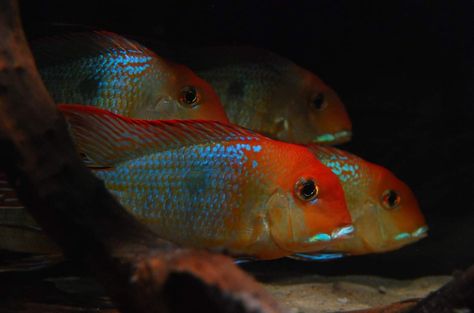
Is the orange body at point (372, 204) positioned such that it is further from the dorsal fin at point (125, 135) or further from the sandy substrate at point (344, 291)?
the dorsal fin at point (125, 135)

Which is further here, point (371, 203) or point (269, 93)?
point (269, 93)

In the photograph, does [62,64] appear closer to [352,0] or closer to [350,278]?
[352,0]

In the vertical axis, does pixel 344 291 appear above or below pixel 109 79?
below

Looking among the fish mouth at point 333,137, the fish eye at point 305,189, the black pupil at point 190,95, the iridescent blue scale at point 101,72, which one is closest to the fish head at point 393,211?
the fish mouth at point 333,137

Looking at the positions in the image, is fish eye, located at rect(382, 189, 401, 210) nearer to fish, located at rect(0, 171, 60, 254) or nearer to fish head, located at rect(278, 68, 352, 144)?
fish head, located at rect(278, 68, 352, 144)

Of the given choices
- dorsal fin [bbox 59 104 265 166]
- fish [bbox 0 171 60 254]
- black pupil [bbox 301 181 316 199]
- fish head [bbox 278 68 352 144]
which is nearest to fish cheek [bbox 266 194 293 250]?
black pupil [bbox 301 181 316 199]

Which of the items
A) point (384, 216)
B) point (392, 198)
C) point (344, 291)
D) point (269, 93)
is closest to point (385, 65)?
point (269, 93)

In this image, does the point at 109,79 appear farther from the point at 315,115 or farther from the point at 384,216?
the point at 384,216
